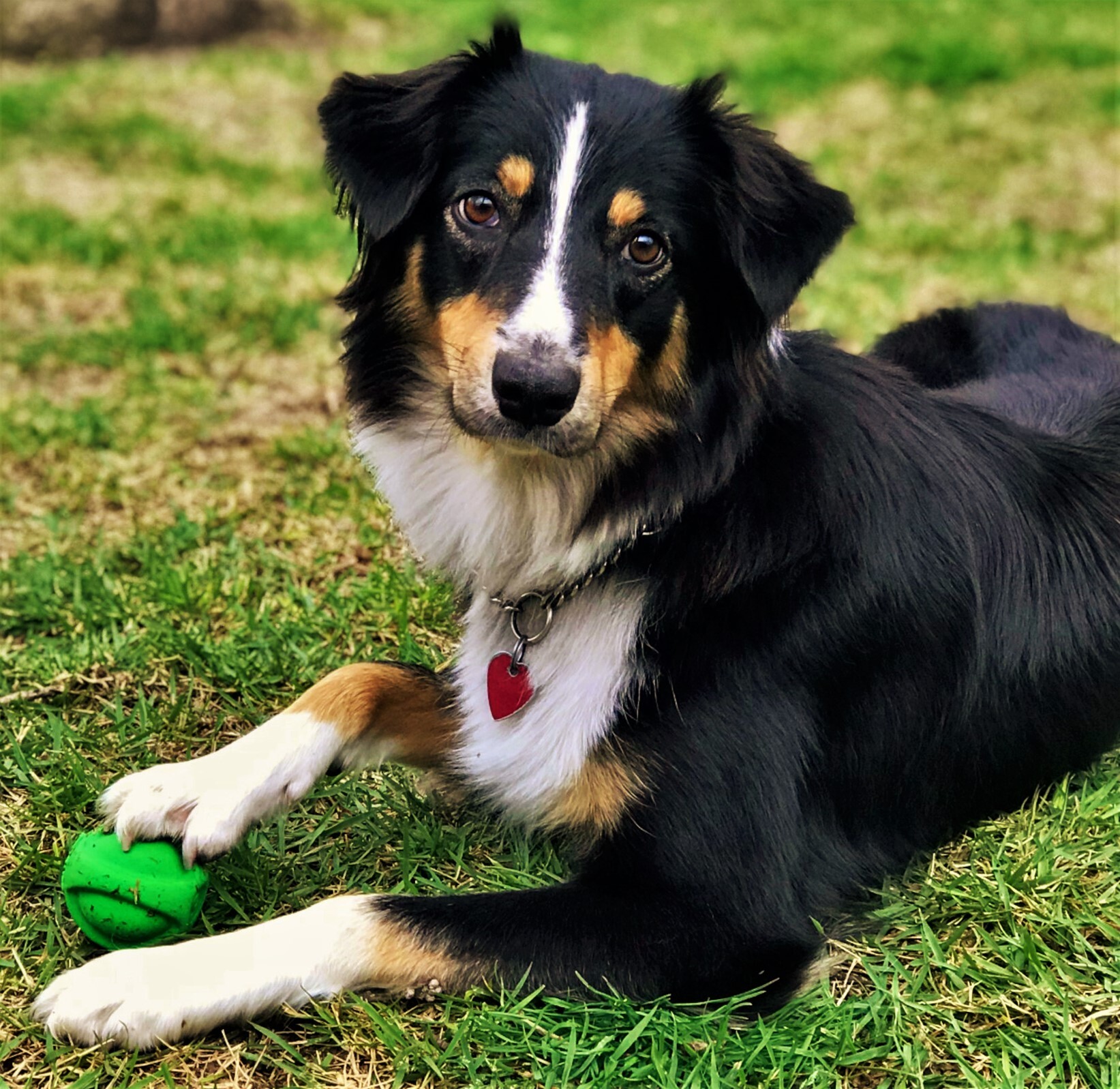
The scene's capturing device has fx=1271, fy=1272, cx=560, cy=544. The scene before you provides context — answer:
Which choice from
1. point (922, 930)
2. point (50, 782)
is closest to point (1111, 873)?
point (922, 930)

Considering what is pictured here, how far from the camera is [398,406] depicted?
3008 mm

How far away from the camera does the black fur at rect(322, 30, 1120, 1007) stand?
8.52 feet

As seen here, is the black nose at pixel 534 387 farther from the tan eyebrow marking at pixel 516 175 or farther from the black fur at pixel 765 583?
the tan eyebrow marking at pixel 516 175

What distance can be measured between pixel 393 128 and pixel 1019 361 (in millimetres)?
2132

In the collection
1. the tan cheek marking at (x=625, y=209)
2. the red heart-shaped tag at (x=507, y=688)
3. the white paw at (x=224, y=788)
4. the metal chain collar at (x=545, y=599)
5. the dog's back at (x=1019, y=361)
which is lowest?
the white paw at (x=224, y=788)

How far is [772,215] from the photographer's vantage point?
9.09 ft

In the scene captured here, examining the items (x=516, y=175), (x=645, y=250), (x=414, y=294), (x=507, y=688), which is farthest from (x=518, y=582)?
(x=516, y=175)

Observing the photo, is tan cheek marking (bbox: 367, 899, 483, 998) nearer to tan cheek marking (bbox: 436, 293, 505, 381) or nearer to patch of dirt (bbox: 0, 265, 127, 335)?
tan cheek marking (bbox: 436, 293, 505, 381)

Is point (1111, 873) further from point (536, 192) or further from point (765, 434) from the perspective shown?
point (536, 192)

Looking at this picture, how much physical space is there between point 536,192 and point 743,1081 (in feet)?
6.05

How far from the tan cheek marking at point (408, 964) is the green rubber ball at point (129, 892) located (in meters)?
0.42

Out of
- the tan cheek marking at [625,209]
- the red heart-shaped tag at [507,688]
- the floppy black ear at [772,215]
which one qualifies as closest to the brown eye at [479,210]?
the tan cheek marking at [625,209]

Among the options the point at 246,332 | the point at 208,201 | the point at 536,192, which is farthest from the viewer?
the point at 208,201

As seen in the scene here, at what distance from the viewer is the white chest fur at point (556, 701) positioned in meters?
2.76
